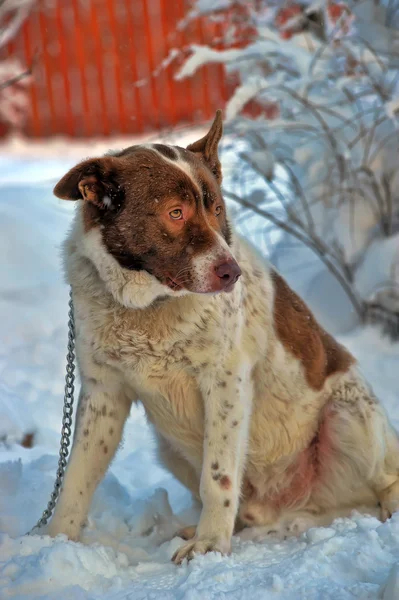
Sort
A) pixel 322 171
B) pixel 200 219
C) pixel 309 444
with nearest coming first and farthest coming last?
pixel 200 219 → pixel 309 444 → pixel 322 171

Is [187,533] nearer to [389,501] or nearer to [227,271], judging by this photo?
[389,501]

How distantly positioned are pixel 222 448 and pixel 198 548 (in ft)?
1.19

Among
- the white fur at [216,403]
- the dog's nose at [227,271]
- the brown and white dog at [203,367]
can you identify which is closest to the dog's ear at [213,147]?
the brown and white dog at [203,367]

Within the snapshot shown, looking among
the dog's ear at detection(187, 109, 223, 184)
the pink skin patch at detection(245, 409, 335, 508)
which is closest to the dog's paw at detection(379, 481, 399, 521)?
the pink skin patch at detection(245, 409, 335, 508)

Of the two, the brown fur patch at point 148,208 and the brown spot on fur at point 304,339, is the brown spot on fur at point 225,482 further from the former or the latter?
the brown fur patch at point 148,208

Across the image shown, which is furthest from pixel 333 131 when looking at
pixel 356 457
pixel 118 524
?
pixel 118 524

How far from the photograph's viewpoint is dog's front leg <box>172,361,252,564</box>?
2977 mm

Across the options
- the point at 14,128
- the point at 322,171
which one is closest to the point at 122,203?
the point at 322,171

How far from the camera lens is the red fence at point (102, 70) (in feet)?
34.1

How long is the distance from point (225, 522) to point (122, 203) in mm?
1190

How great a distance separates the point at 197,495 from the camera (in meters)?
3.48

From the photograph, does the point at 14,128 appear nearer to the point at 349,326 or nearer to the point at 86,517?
the point at 349,326

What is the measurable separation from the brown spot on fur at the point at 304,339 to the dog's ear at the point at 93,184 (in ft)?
2.81

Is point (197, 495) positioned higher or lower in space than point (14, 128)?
lower
